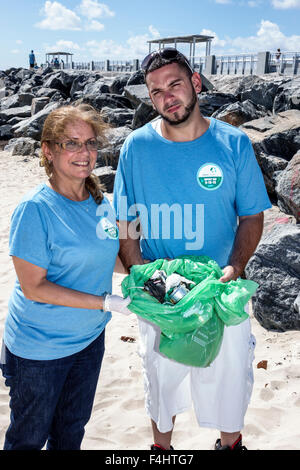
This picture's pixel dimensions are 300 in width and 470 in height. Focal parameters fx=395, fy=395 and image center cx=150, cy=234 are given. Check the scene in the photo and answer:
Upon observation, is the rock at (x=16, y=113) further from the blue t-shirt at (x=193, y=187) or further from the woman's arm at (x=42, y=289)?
the woman's arm at (x=42, y=289)

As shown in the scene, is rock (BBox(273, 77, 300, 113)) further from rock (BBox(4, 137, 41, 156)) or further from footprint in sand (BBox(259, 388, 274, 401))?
rock (BBox(4, 137, 41, 156))

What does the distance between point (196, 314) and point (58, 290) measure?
2.03ft

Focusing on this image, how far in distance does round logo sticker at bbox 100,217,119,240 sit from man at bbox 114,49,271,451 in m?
0.25

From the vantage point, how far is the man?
210 centimetres

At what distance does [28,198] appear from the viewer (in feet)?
5.56

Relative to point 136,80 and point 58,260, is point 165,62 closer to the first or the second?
point 58,260

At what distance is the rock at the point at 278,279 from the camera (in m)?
3.90

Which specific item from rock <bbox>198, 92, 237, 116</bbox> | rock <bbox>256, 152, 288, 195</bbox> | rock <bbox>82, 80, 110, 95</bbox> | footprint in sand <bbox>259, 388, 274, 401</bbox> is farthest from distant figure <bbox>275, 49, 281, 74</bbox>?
footprint in sand <bbox>259, 388, 274, 401</bbox>

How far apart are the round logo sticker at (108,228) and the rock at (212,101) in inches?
357

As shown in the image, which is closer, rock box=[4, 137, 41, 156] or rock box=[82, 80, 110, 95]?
rock box=[4, 137, 41, 156]

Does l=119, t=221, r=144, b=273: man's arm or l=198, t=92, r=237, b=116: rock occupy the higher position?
l=198, t=92, r=237, b=116: rock

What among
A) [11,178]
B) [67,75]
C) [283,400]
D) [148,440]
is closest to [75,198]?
[148,440]

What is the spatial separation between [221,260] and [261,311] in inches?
80.9
